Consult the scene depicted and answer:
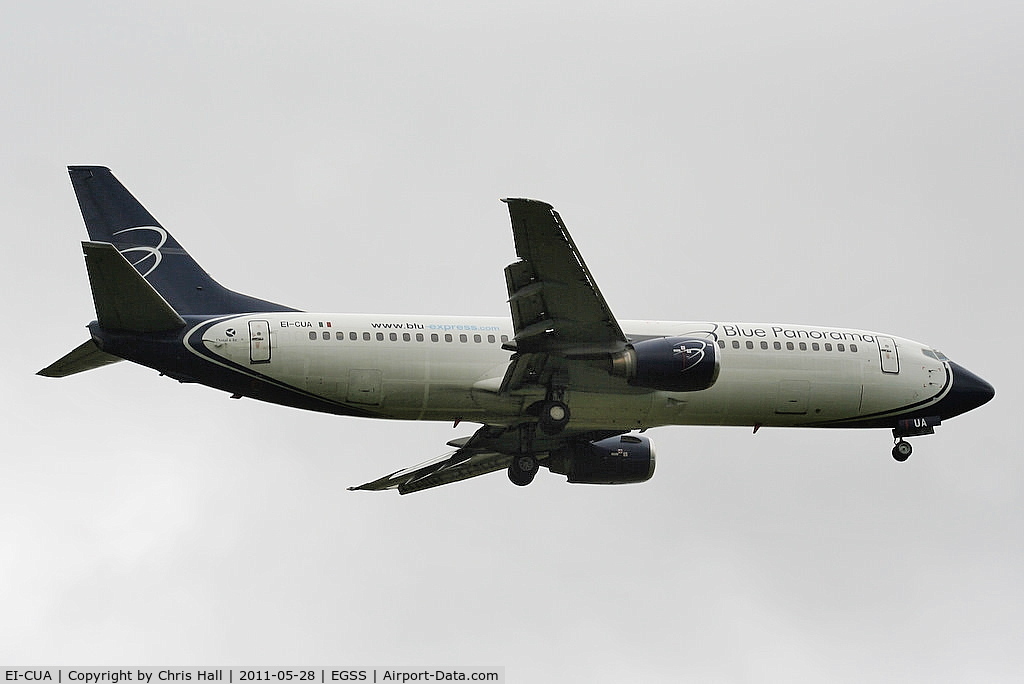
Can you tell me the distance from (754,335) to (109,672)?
682 inches

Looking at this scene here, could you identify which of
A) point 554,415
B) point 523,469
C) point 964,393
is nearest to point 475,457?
point 523,469

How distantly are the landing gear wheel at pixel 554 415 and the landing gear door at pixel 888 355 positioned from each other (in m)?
8.95

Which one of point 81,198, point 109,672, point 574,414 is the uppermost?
point 81,198

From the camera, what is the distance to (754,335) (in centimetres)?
3719

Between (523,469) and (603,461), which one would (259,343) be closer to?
(523,469)

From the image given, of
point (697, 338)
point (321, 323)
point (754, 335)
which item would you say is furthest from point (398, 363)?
point (754, 335)

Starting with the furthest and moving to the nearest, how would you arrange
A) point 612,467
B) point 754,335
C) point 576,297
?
point 612,467 < point 754,335 < point 576,297

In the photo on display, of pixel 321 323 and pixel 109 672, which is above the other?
pixel 321 323

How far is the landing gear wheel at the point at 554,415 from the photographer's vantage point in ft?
115

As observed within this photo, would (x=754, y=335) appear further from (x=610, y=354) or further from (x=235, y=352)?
(x=235, y=352)

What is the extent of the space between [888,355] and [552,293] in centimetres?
1086

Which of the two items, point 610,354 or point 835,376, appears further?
point 835,376

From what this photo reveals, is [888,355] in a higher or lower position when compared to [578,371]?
higher

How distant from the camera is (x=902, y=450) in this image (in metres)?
38.9
